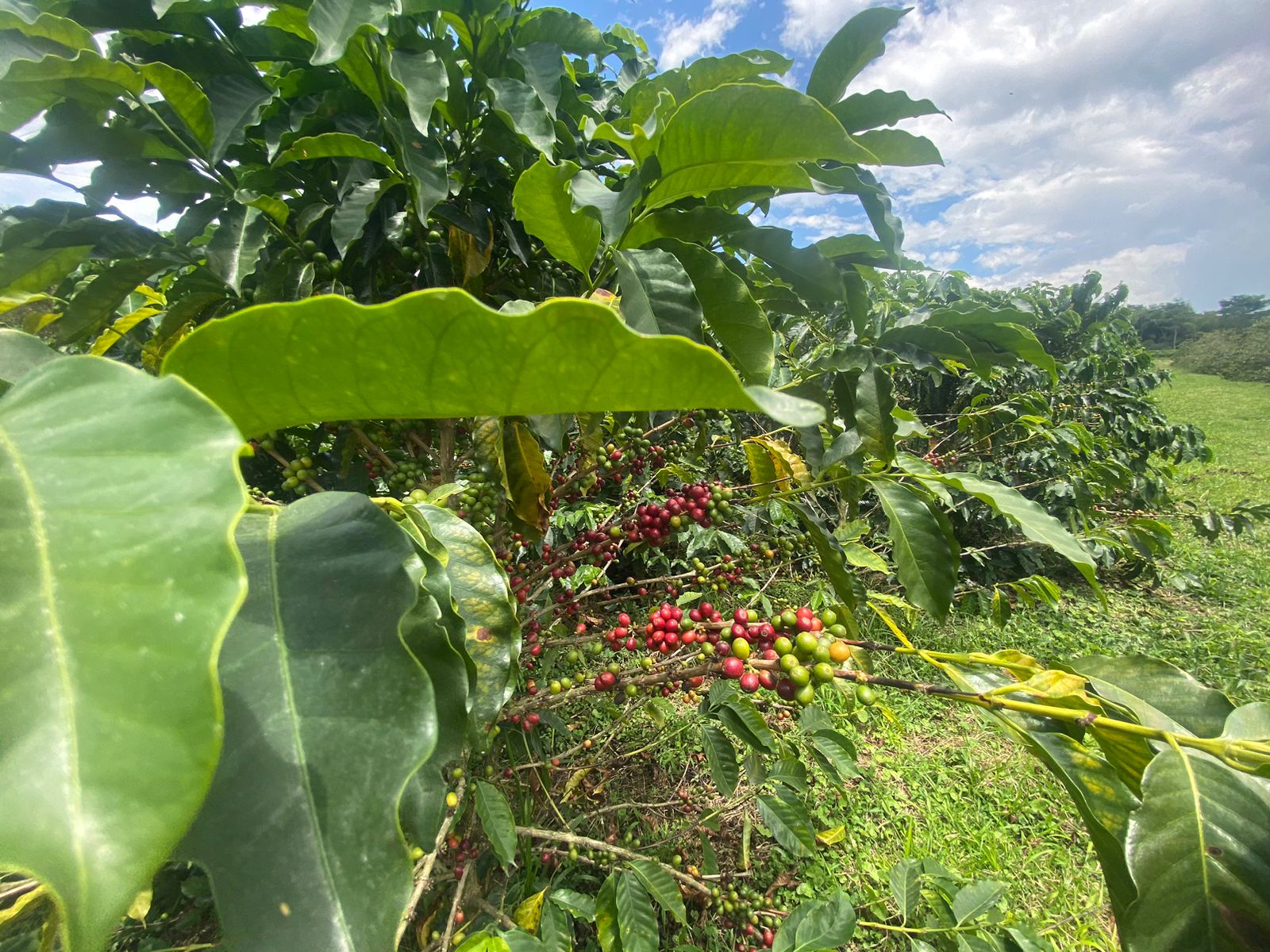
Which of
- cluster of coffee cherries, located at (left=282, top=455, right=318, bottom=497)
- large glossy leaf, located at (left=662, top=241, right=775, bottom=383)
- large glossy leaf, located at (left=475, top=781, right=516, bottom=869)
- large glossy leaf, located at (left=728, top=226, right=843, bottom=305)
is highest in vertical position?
large glossy leaf, located at (left=728, top=226, right=843, bottom=305)

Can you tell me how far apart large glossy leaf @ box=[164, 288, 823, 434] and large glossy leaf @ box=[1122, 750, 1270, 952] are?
0.54m

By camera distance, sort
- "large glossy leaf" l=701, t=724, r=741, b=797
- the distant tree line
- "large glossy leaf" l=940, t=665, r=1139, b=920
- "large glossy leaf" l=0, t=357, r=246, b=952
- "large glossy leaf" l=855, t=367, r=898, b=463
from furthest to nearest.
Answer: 1. the distant tree line
2. "large glossy leaf" l=701, t=724, r=741, b=797
3. "large glossy leaf" l=855, t=367, r=898, b=463
4. "large glossy leaf" l=940, t=665, r=1139, b=920
5. "large glossy leaf" l=0, t=357, r=246, b=952

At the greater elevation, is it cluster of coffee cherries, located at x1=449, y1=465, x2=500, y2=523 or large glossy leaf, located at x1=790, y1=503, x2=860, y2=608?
cluster of coffee cherries, located at x1=449, y1=465, x2=500, y2=523

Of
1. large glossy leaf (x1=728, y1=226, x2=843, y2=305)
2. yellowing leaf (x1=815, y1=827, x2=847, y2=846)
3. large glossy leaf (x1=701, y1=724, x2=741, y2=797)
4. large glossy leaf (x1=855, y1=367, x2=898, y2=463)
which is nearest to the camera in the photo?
large glossy leaf (x1=728, y1=226, x2=843, y2=305)

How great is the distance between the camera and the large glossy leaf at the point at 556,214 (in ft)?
2.27

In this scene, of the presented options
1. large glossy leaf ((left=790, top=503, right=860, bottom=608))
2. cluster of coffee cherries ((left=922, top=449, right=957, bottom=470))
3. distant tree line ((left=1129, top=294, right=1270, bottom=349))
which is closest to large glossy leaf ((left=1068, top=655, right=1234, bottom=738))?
large glossy leaf ((left=790, top=503, right=860, bottom=608))

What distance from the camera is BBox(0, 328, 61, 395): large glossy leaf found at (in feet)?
1.38

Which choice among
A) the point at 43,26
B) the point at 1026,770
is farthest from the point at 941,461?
the point at 43,26

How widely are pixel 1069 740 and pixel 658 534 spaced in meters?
0.82

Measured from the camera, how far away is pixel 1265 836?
0.50 metres

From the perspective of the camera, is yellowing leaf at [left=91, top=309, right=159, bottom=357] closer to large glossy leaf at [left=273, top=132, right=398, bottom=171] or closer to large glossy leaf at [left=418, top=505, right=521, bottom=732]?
large glossy leaf at [left=273, top=132, right=398, bottom=171]

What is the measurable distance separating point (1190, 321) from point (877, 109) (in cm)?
4220

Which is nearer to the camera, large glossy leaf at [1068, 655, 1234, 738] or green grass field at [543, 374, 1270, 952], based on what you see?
large glossy leaf at [1068, 655, 1234, 738]

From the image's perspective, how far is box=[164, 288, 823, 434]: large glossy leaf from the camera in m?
0.32
